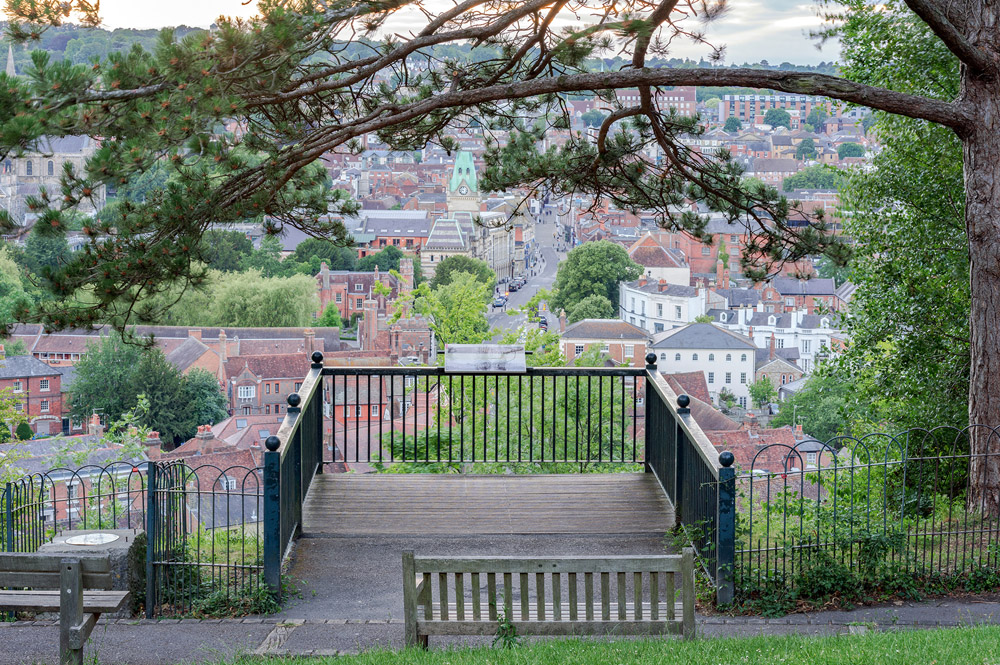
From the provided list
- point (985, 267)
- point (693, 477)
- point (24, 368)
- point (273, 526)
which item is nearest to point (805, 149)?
point (24, 368)

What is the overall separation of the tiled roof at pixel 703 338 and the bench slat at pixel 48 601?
100968mm

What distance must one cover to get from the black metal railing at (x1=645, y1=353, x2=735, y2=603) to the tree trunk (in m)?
2.39

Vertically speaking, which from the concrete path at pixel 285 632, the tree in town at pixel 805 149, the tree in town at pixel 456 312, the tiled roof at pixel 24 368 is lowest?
the tiled roof at pixel 24 368

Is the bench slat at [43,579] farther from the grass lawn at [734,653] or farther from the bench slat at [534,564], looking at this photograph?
the bench slat at [534,564]

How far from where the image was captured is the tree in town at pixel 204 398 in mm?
90438

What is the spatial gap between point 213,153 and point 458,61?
4585 millimetres

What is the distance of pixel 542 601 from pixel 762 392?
339 feet

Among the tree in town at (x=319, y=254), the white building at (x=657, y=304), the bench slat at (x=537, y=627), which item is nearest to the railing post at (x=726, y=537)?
the bench slat at (x=537, y=627)

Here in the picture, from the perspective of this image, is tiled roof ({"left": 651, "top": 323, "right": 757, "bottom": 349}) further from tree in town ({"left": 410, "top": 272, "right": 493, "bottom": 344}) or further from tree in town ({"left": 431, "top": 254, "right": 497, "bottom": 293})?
tree in town ({"left": 410, "top": 272, "right": 493, "bottom": 344})

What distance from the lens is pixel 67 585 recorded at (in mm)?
5195

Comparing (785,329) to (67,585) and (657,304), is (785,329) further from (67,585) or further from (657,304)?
(67,585)

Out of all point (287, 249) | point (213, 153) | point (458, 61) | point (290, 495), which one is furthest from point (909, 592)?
point (287, 249)

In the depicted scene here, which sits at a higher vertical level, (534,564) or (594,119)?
(594,119)

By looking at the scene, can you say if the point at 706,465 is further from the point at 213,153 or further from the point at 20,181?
the point at 20,181
